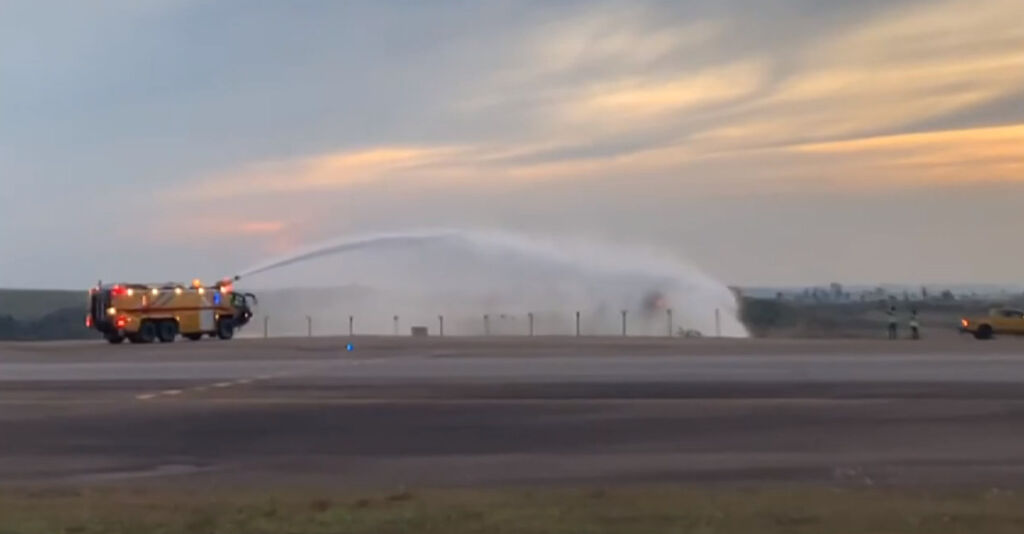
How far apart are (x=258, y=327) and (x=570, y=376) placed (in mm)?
41759

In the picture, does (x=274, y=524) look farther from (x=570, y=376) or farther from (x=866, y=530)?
(x=570, y=376)

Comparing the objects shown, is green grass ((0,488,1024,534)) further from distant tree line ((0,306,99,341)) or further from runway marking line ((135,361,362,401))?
distant tree line ((0,306,99,341))

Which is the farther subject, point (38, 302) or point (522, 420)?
point (38, 302)

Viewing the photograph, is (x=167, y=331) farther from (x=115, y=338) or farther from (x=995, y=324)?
(x=995, y=324)

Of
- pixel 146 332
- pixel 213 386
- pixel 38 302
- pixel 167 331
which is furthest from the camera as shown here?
pixel 38 302

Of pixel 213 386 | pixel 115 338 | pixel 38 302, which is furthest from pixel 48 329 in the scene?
pixel 38 302

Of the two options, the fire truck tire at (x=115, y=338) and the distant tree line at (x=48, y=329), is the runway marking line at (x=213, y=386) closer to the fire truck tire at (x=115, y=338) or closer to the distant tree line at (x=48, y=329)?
the fire truck tire at (x=115, y=338)

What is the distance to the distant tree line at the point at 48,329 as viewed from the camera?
2862 inches

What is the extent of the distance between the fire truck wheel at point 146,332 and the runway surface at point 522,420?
13.0 metres

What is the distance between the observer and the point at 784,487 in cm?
1413

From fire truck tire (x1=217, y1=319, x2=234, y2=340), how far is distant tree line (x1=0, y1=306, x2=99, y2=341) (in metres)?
15.5

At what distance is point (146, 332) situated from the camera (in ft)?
172

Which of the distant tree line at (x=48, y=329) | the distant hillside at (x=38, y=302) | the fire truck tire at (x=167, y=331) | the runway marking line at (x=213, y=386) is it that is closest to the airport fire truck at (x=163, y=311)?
the fire truck tire at (x=167, y=331)

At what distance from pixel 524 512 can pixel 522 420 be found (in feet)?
31.2
